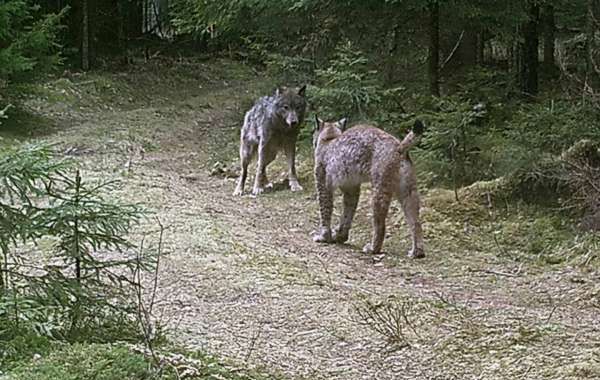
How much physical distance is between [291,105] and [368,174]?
12.6ft

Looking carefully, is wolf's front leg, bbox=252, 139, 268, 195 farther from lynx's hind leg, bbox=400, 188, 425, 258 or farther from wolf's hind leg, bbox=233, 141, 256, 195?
lynx's hind leg, bbox=400, 188, 425, 258

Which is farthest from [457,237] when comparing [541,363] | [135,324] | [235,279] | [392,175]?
[135,324]

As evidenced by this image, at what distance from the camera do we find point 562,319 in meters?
6.02

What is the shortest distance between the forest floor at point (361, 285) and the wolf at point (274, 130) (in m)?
0.33

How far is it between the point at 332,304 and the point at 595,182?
3.46 metres

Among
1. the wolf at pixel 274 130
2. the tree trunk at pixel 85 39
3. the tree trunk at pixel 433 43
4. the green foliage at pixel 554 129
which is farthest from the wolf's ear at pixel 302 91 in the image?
the tree trunk at pixel 85 39

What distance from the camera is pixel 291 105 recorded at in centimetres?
1252

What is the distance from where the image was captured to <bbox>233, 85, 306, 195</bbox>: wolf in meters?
12.5

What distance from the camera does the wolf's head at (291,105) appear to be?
12492 millimetres

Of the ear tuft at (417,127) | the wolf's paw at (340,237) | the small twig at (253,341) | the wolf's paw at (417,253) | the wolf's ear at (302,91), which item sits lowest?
the wolf's paw at (340,237)

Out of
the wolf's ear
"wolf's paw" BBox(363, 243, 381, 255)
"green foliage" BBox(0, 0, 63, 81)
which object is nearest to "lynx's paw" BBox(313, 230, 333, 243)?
"wolf's paw" BBox(363, 243, 381, 255)

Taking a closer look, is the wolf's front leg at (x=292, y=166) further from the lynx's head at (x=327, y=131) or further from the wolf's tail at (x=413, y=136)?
the wolf's tail at (x=413, y=136)

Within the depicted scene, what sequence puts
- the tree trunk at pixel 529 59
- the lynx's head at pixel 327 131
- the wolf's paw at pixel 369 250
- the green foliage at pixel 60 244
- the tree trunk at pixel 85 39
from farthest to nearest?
the tree trunk at pixel 85 39
the tree trunk at pixel 529 59
the lynx's head at pixel 327 131
the wolf's paw at pixel 369 250
the green foliage at pixel 60 244

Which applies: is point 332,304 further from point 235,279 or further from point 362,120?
point 362,120
